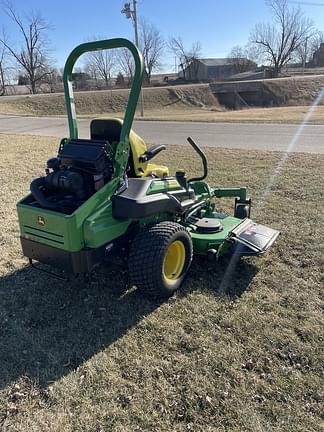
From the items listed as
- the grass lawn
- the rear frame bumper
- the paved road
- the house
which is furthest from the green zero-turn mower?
the house

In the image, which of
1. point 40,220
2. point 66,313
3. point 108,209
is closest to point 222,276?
point 108,209

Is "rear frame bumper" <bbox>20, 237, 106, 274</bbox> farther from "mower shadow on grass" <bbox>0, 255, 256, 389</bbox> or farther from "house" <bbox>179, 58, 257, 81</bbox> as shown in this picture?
"house" <bbox>179, 58, 257, 81</bbox>

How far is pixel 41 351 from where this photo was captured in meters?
2.63

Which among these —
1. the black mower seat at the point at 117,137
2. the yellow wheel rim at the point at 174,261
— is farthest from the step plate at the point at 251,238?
the black mower seat at the point at 117,137

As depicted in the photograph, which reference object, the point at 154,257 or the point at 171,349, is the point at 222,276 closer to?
the point at 154,257

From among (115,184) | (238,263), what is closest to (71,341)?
(115,184)

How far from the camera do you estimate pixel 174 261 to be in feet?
10.9

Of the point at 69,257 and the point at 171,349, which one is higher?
the point at 69,257

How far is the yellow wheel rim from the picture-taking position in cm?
323

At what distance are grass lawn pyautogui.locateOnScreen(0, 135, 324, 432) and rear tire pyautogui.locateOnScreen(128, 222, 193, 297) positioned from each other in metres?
0.19

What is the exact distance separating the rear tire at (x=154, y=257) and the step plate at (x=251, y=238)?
615 millimetres

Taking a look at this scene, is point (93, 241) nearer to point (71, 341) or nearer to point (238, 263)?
point (71, 341)

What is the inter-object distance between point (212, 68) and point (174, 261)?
76.9 m

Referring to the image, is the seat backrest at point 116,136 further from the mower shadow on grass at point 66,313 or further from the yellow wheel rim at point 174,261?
the mower shadow on grass at point 66,313
